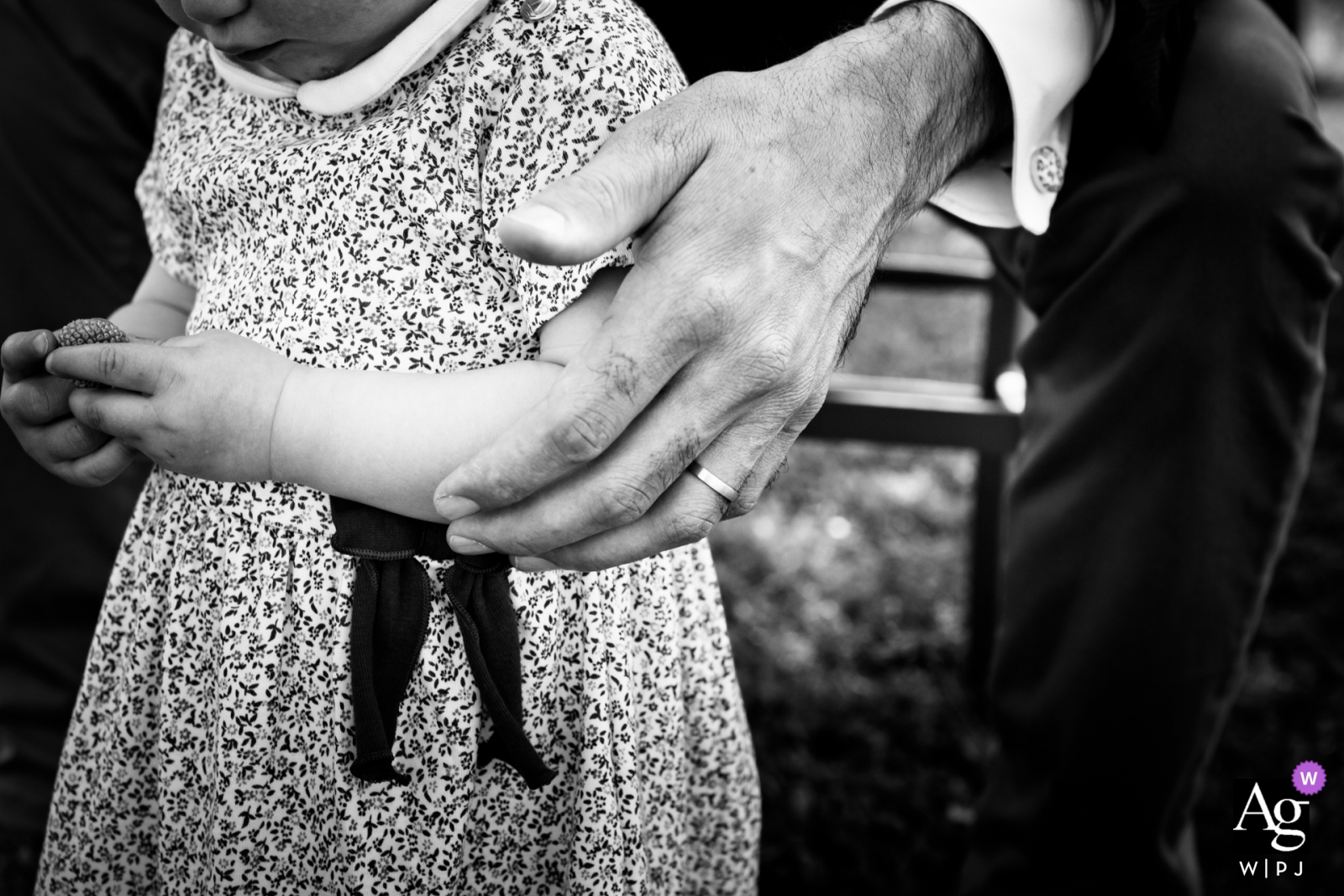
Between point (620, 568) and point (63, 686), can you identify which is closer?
point (620, 568)

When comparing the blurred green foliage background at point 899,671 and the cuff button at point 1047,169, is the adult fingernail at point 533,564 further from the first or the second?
the blurred green foliage background at point 899,671

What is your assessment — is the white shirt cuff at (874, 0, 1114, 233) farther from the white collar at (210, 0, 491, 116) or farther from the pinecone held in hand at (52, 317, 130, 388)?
the pinecone held in hand at (52, 317, 130, 388)

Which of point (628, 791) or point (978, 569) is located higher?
point (628, 791)

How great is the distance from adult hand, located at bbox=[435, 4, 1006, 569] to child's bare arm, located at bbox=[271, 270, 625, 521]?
6 centimetres

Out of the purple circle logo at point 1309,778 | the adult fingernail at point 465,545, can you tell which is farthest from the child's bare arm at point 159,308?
the purple circle logo at point 1309,778

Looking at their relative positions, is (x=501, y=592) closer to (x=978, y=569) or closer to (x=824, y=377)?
(x=824, y=377)

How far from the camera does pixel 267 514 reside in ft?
3.10

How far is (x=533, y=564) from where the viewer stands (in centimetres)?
89

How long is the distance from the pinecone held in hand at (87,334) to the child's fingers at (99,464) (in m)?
0.07

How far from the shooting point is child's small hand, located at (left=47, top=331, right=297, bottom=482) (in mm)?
854

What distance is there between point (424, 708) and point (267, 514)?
8.8 inches

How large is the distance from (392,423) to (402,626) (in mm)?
176

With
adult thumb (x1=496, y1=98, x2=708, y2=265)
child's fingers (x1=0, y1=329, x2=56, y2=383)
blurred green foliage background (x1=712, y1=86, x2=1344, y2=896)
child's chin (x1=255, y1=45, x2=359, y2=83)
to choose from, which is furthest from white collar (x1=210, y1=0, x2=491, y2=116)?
blurred green foliage background (x1=712, y1=86, x2=1344, y2=896)

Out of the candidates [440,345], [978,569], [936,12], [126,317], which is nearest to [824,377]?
[440,345]
